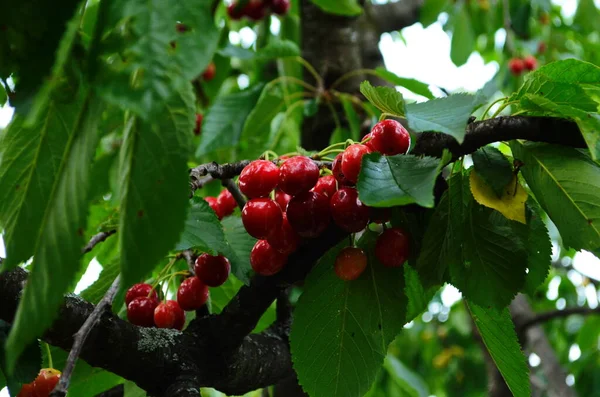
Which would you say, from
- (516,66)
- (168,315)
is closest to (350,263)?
(168,315)

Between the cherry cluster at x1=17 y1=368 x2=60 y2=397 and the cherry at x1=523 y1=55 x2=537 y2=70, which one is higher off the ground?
the cherry cluster at x1=17 y1=368 x2=60 y2=397

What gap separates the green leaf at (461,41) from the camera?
273 cm

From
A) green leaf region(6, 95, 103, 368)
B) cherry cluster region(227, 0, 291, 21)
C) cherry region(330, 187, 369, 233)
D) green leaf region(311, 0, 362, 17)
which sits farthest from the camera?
cherry cluster region(227, 0, 291, 21)

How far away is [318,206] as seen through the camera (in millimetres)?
764

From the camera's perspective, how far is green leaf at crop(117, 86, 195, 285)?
0.50 meters

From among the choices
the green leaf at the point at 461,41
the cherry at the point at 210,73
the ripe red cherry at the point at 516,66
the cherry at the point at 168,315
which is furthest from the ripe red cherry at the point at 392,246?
the ripe red cherry at the point at 516,66

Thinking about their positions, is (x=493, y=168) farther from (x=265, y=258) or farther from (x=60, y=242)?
(x=60, y=242)

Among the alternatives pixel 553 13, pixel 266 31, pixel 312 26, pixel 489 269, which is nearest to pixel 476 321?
pixel 489 269

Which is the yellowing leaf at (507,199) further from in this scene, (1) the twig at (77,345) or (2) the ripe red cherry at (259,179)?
(1) the twig at (77,345)

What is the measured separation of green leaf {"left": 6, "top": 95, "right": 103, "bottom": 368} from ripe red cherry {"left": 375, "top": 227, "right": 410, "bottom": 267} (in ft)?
1.26

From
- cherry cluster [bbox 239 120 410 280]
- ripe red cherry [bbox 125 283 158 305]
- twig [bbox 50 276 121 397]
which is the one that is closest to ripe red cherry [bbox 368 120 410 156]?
cherry cluster [bbox 239 120 410 280]

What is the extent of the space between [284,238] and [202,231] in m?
0.10

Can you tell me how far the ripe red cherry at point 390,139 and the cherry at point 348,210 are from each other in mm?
63

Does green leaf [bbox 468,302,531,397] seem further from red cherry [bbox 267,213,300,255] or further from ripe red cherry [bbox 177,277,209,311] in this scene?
ripe red cherry [bbox 177,277,209,311]
